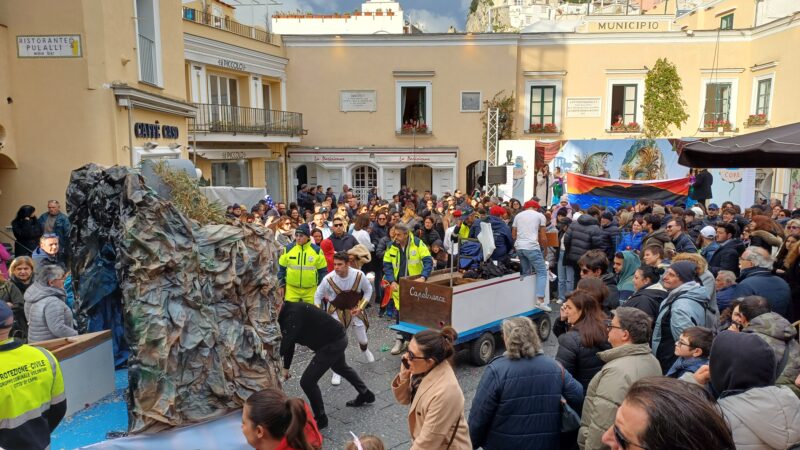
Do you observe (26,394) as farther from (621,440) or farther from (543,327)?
(543,327)

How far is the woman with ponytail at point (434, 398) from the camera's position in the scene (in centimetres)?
316

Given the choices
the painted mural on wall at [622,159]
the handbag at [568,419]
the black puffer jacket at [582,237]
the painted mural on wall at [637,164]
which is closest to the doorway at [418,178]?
the painted mural on wall at [637,164]

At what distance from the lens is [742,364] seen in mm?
2623

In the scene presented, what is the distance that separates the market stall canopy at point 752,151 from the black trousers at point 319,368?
14.1 ft

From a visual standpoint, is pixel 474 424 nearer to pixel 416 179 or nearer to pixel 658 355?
pixel 658 355

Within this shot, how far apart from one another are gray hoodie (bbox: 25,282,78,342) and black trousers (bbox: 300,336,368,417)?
7.43ft

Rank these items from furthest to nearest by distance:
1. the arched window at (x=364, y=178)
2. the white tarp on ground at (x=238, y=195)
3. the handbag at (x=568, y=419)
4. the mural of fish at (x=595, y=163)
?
the arched window at (x=364, y=178), the mural of fish at (x=595, y=163), the white tarp on ground at (x=238, y=195), the handbag at (x=568, y=419)

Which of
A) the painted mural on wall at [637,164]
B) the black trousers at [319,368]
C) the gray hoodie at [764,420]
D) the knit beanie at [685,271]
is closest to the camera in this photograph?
the gray hoodie at [764,420]

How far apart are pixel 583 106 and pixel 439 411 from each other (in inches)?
938

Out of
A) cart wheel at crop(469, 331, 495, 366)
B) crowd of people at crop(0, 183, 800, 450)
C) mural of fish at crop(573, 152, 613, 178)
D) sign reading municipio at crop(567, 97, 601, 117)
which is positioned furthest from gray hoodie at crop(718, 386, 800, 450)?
sign reading municipio at crop(567, 97, 601, 117)

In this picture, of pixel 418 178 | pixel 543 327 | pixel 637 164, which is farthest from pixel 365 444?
pixel 418 178

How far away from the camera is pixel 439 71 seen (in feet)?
80.0

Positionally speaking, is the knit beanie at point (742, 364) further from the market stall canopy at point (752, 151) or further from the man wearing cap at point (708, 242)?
the man wearing cap at point (708, 242)

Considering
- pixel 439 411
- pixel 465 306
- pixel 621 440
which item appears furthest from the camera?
pixel 465 306
